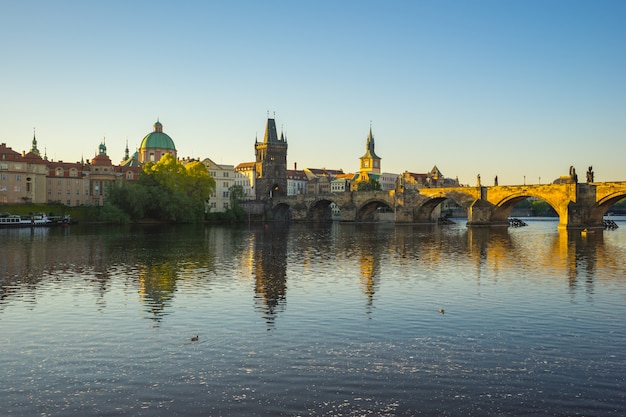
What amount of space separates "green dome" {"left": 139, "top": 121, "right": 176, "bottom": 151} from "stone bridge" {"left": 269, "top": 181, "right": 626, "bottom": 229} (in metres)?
39.3

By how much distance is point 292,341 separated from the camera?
18.8 metres

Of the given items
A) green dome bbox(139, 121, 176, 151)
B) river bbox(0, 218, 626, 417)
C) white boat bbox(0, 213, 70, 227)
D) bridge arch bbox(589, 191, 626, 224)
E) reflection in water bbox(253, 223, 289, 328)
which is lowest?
river bbox(0, 218, 626, 417)

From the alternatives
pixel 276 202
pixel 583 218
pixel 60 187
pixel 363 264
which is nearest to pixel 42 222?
pixel 60 187

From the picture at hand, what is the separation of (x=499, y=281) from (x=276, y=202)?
124340 mm

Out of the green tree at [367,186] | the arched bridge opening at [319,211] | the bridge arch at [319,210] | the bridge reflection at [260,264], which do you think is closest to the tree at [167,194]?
the bridge arch at [319,210]

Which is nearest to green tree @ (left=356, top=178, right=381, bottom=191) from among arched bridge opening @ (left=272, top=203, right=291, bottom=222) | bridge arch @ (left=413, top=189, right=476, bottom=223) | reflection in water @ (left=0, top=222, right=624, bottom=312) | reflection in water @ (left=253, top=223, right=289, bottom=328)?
arched bridge opening @ (left=272, top=203, right=291, bottom=222)

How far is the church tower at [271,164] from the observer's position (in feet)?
536

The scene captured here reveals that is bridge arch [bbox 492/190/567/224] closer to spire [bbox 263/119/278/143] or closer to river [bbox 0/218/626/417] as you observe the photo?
river [bbox 0/218/626/417]

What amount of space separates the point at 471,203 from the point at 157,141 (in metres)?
98.8

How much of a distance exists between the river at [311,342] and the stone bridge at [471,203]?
54606mm

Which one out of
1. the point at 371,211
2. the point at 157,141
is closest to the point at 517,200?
the point at 371,211

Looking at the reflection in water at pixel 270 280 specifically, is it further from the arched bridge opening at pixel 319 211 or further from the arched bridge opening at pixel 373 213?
the arched bridge opening at pixel 319 211

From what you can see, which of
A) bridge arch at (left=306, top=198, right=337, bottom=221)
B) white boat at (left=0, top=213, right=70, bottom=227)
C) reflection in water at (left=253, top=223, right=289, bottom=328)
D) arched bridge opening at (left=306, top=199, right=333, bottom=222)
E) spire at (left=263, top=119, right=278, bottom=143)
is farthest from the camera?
spire at (left=263, top=119, right=278, bottom=143)

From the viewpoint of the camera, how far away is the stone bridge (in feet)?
289
